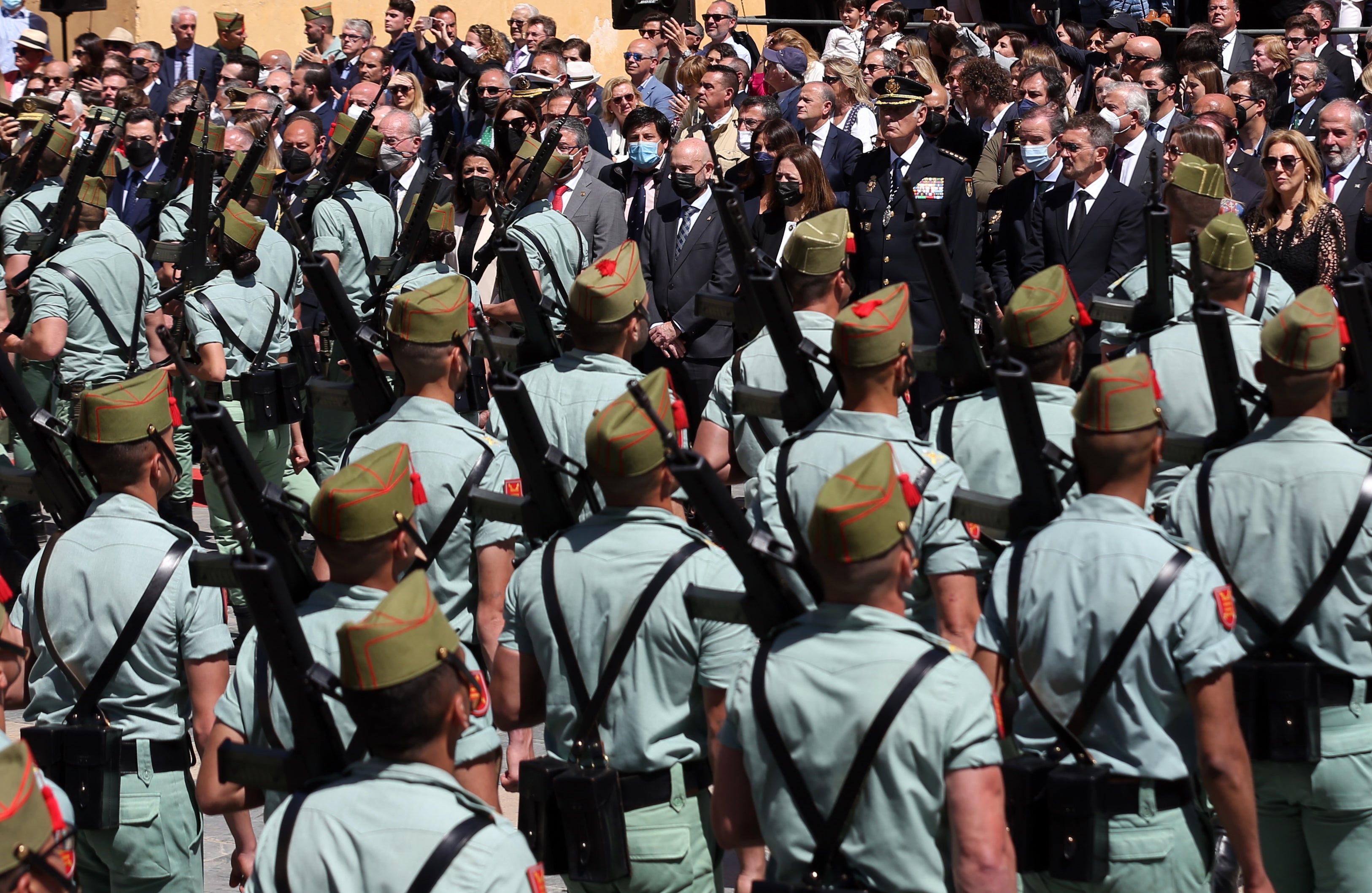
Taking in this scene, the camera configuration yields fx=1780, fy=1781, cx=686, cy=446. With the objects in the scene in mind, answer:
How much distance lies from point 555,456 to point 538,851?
0.94m

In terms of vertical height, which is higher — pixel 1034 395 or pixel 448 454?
pixel 1034 395

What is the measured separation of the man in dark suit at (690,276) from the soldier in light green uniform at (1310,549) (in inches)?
194

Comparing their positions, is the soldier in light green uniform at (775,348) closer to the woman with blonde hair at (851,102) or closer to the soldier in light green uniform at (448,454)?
the soldier in light green uniform at (448,454)

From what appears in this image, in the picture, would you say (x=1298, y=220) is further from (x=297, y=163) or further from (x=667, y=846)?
(x=297, y=163)

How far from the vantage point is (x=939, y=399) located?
5.31 meters

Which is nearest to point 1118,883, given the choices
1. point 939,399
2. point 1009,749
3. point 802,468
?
point 1009,749

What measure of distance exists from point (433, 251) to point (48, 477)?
3686 millimetres

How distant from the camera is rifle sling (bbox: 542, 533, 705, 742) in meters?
3.79

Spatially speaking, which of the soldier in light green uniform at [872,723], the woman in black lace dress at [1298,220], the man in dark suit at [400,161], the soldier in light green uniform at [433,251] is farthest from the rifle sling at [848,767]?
the man in dark suit at [400,161]

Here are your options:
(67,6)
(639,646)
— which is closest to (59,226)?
(639,646)

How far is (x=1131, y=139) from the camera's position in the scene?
9.44m

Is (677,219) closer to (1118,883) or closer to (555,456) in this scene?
(555,456)

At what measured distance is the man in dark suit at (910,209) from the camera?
9031 millimetres

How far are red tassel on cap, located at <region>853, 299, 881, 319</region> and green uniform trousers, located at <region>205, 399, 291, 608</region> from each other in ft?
14.0
